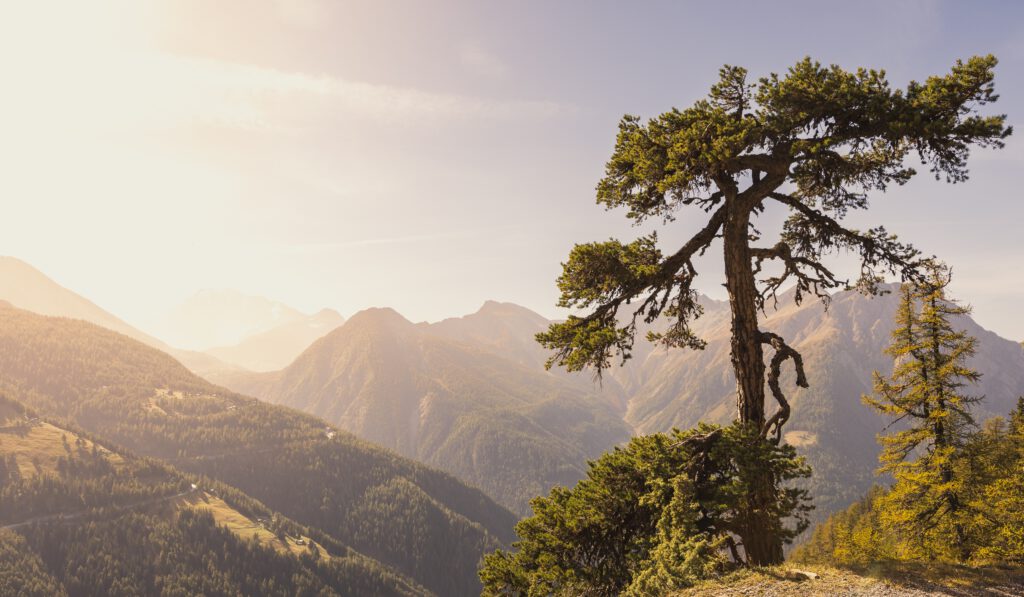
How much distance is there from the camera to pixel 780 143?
1244 cm

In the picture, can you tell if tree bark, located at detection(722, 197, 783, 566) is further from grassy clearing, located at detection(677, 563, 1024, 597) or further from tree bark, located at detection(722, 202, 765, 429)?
grassy clearing, located at detection(677, 563, 1024, 597)

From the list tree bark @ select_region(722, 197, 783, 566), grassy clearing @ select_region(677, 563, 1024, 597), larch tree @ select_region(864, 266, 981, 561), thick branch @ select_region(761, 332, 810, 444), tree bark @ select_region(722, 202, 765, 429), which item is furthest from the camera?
larch tree @ select_region(864, 266, 981, 561)

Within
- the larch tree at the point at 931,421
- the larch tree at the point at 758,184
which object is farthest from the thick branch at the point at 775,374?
the larch tree at the point at 931,421

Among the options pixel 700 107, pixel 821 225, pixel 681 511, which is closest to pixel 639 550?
pixel 681 511

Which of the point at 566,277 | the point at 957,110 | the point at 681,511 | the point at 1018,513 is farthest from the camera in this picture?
the point at 1018,513

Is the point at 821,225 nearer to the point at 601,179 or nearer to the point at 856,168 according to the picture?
the point at 856,168

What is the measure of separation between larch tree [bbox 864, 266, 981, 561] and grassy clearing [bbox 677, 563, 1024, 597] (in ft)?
51.7

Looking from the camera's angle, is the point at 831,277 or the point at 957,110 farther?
the point at 831,277

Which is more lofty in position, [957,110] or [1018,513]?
[957,110]

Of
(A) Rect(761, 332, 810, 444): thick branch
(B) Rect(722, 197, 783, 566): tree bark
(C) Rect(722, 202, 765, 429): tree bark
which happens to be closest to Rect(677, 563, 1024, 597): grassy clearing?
(B) Rect(722, 197, 783, 566): tree bark

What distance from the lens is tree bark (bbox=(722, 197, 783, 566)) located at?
1179 cm

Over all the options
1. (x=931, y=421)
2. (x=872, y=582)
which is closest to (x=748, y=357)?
(x=872, y=582)

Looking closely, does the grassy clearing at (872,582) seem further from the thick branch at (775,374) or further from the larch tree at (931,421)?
the larch tree at (931,421)

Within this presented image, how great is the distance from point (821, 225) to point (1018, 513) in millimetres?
19404
